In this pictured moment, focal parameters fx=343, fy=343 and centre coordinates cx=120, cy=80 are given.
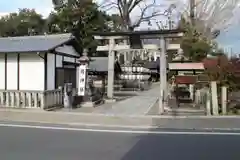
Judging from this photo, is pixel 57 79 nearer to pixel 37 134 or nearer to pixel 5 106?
pixel 5 106

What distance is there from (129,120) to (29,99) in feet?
20.7

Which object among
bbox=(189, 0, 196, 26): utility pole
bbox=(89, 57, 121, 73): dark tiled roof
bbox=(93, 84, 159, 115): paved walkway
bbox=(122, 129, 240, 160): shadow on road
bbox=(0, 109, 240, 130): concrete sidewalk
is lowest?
bbox=(122, 129, 240, 160): shadow on road

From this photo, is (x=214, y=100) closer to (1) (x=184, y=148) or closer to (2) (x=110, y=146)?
(1) (x=184, y=148)

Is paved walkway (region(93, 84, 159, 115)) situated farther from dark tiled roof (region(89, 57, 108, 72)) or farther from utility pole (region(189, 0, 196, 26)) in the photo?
utility pole (region(189, 0, 196, 26))

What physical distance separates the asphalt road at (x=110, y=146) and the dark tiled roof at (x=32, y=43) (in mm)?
8625

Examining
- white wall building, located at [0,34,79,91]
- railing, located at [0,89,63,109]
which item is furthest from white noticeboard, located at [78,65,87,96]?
white wall building, located at [0,34,79,91]

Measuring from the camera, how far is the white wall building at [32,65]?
64.6 feet

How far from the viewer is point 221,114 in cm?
1567

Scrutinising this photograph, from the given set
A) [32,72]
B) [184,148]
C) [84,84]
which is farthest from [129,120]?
[32,72]

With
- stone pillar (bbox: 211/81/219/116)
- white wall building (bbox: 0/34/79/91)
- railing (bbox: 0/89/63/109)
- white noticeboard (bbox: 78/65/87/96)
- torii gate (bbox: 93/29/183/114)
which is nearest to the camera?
stone pillar (bbox: 211/81/219/116)

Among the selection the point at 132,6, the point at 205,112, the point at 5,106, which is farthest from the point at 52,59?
the point at 132,6

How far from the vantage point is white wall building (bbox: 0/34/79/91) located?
775 inches

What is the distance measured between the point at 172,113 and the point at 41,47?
28.1ft

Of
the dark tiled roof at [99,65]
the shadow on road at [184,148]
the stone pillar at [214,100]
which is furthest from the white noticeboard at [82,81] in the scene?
the dark tiled roof at [99,65]
